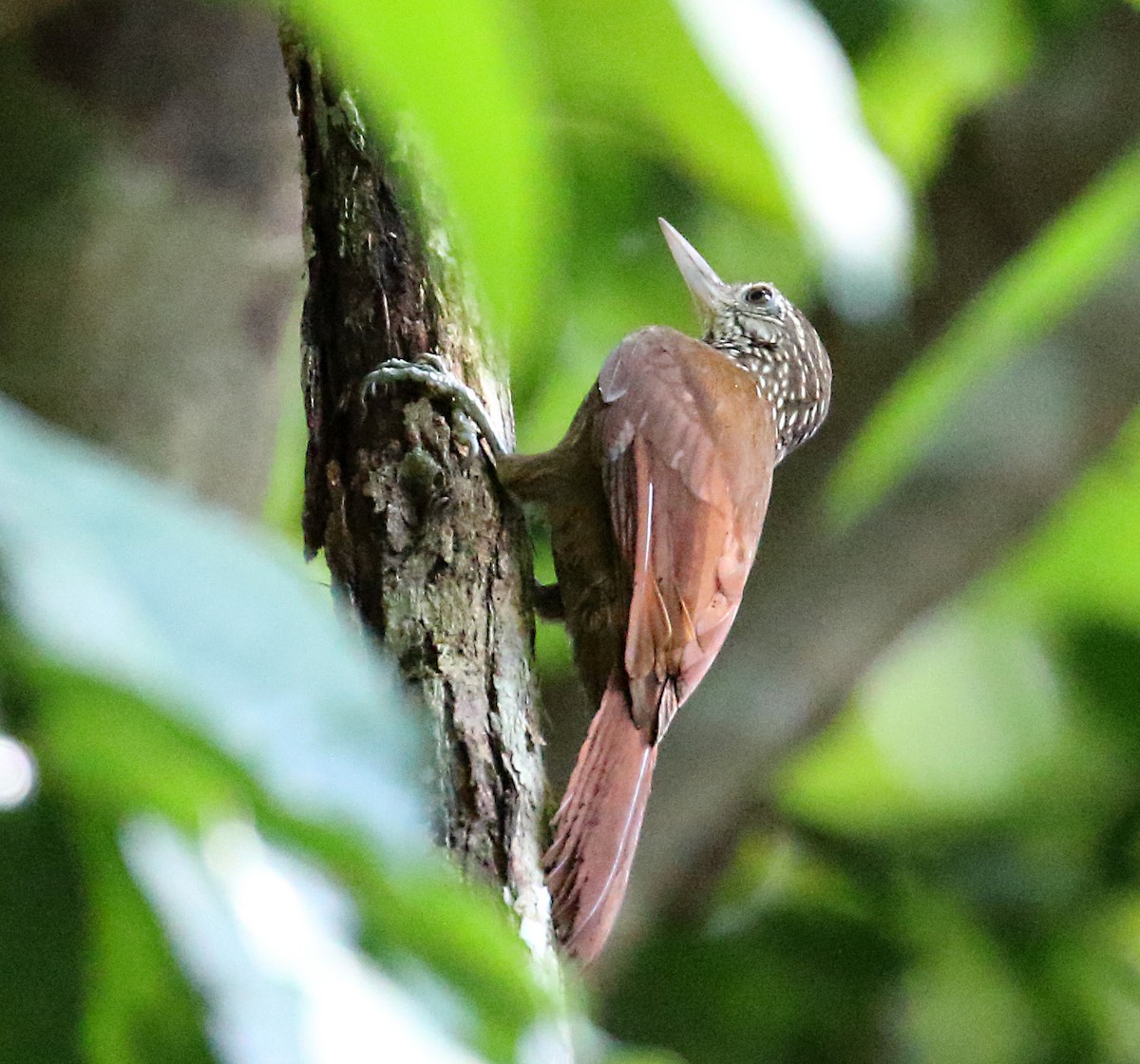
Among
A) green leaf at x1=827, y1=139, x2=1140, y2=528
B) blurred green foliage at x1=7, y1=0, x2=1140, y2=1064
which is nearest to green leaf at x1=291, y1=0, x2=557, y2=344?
blurred green foliage at x1=7, y1=0, x2=1140, y2=1064

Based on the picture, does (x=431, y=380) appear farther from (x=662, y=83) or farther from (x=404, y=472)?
(x=662, y=83)

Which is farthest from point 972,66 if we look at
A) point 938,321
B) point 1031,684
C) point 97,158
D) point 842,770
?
point 97,158

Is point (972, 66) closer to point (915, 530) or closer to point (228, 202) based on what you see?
point (915, 530)

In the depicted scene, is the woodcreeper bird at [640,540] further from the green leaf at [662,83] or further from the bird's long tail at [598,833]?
the green leaf at [662,83]

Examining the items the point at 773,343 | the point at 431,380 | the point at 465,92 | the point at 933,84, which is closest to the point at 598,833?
the point at 431,380

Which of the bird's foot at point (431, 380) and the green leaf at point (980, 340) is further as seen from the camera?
the green leaf at point (980, 340)

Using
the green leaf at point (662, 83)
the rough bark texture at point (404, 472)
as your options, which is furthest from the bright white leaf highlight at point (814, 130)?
the rough bark texture at point (404, 472)
